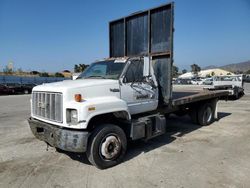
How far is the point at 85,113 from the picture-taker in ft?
14.1

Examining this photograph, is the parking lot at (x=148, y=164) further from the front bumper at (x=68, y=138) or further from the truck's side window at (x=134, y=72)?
the truck's side window at (x=134, y=72)

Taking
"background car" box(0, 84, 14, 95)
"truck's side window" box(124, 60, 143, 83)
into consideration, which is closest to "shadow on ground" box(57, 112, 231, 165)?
"truck's side window" box(124, 60, 143, 83)

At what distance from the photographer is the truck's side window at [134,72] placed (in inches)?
214

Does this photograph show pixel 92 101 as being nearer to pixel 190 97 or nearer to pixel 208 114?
pixel 190 97

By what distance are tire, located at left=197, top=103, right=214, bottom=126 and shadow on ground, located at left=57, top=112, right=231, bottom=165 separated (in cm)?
29

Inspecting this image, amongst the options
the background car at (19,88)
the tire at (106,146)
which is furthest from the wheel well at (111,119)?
the background car at (19,88)

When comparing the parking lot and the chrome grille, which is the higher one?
the chrome grille

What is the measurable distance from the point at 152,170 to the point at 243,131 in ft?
15.0

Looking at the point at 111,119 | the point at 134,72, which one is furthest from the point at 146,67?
the point at 111,119

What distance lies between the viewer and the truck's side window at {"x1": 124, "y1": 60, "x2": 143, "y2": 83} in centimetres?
544

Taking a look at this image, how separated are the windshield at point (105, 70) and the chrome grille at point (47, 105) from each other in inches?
52.8

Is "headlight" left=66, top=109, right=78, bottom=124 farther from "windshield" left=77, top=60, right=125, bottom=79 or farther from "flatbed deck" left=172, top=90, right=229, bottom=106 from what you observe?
"flatbed deck" left=172, top=90, right=229, bottom=106

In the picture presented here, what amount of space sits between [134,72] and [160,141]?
7.33 ft

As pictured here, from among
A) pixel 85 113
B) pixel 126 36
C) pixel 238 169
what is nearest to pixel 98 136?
pixel 85 113
